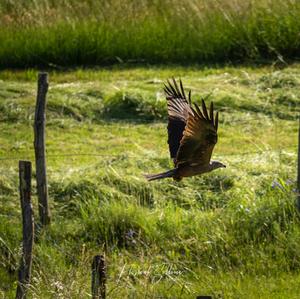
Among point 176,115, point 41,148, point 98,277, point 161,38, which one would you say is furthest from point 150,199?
point 161,38

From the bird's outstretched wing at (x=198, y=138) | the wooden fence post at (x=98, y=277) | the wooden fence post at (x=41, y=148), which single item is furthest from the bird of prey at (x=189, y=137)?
the wooden fence post at (x=41, y=148)

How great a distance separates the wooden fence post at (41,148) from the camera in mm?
7020

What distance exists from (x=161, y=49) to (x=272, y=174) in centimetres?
416

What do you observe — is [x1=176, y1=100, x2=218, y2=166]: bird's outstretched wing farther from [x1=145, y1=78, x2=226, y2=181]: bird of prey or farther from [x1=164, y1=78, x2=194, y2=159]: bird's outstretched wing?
[x1=164, y1=78, x2=194, y2=159]: bird's outstretched wing

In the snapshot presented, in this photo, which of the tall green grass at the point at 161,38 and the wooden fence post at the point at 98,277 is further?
the tall green grass at the point at 161,38

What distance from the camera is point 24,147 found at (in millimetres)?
8938

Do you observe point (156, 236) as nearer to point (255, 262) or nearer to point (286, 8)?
point (255, 262)

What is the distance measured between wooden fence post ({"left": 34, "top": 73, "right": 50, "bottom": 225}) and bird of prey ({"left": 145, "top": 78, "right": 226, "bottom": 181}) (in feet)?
4.52

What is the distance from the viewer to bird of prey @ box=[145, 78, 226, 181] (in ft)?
17.0

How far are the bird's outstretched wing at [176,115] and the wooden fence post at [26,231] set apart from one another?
2.73ft

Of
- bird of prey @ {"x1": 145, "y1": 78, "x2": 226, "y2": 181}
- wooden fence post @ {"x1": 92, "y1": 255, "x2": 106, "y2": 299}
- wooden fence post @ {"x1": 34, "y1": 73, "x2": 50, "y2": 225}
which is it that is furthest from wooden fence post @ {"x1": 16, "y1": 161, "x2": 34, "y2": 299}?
wooden fence post @ {"x1": 34, "y1": 73, "x2": 50, "y2": 225}

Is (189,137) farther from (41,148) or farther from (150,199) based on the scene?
(150,199)

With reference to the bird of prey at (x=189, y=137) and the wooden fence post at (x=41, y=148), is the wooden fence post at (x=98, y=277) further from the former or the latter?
the wooden fence post at (x=41, y=148)

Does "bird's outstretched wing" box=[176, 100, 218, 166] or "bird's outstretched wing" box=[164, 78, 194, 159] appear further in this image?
"bird's outstretched wing" box=[164, 78, 194, 159]
